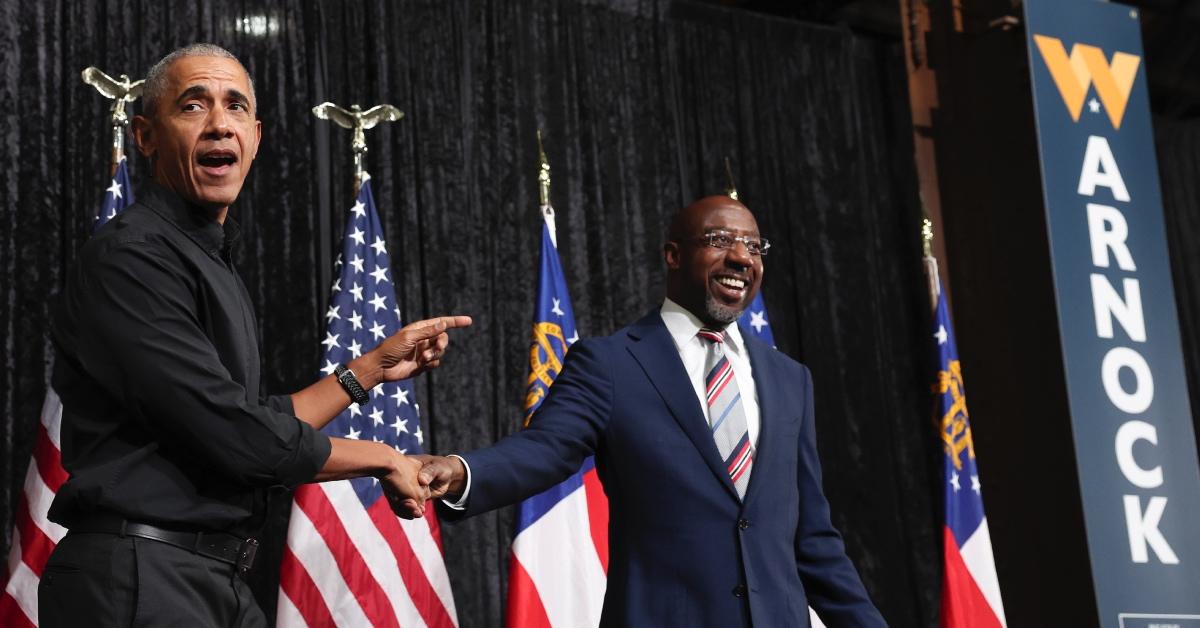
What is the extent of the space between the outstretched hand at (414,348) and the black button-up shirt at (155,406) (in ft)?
1.48

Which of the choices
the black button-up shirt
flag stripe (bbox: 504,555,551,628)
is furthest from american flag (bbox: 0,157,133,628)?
the black button-up shirt

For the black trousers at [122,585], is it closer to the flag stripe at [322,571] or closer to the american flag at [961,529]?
the flag stripe at [322,571]

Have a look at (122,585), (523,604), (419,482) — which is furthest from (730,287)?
(523,604)

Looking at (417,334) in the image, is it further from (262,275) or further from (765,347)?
(262,275)

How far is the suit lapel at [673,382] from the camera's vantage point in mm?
2480

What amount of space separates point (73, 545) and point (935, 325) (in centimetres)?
425

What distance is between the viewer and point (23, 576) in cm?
364

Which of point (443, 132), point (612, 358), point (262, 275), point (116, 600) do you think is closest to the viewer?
point (116, 600)

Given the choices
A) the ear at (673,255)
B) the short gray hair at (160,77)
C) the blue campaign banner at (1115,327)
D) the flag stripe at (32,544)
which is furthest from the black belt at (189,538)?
the blue campaign banner at (1115,327)

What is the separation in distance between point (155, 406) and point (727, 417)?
1.17 metres

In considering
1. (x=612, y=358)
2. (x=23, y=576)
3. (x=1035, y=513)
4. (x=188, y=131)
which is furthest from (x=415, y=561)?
(x=188, y=131)

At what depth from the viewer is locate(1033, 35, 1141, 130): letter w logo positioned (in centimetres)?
439

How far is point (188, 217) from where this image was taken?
189 cm

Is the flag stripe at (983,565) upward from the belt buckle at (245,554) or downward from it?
downward
